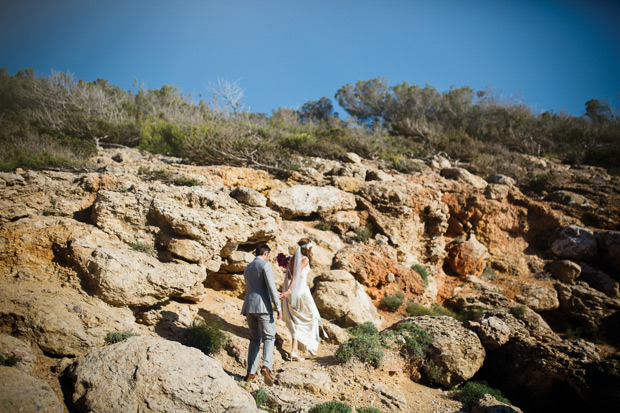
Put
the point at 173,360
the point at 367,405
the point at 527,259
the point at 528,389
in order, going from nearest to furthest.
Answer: the point at 173,360, the point at 367,405, the point at 528,389, the point at 527,259

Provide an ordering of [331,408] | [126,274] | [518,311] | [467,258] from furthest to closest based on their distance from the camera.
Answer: [467,258]
[518,311]
[126,274]
[331,408]

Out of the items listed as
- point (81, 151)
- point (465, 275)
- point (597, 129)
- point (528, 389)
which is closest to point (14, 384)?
point (528, 389)

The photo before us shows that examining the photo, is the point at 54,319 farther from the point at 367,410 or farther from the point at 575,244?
the point at 575,244

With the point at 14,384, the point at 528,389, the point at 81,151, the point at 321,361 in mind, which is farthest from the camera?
the point at 81,151

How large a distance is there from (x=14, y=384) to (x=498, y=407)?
587cm

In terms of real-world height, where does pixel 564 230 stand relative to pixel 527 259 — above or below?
above

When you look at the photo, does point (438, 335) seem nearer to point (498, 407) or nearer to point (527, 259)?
point (498, 407)

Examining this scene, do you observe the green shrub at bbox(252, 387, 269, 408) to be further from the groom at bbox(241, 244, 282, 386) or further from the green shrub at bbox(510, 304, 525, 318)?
the green shrub at bbox(510, 304, 525, 318)

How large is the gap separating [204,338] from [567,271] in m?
12.4

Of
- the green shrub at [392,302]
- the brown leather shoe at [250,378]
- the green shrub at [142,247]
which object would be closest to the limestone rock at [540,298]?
the green shrub at [392,302]

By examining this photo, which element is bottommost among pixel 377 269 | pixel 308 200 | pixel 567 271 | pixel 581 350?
pixel 581 350

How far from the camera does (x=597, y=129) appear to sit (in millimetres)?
20000

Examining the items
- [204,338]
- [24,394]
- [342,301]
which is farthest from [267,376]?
[342,301]

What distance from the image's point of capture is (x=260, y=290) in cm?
464
